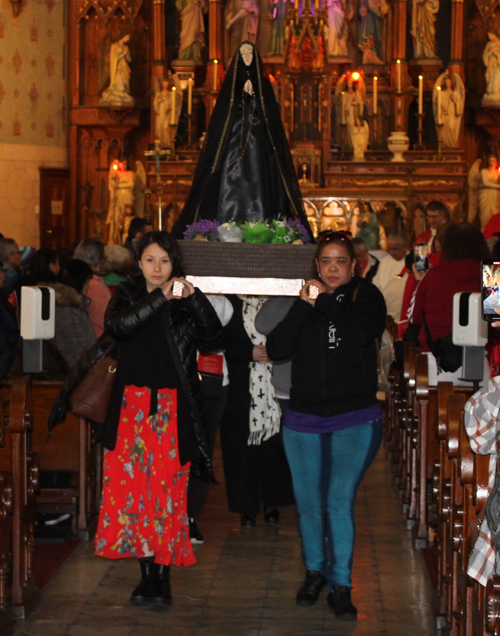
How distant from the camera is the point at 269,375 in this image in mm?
5973

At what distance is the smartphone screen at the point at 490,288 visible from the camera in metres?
3.18

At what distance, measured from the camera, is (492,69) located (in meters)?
15.8

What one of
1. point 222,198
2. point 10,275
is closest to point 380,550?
point 222,198

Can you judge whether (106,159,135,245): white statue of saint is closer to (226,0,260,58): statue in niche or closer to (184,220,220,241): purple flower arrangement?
(226,0,260,58): statue in niche

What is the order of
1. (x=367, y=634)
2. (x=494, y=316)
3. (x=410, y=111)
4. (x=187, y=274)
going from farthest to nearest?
(x=410, y=111), (x=187, y=274), (x=367, y=634), (x=494, y=316)

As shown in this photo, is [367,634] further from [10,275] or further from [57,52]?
[57,52]

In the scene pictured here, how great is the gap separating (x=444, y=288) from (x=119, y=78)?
1146cm

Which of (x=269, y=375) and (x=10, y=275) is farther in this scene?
(x=10, y=275)

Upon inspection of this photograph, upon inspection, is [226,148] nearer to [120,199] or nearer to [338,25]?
[120,199]

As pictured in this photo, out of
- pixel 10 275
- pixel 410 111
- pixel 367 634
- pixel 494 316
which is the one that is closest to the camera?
pixel 494 316

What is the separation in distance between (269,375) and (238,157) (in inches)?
51.0

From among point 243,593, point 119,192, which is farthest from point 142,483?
point 119,192

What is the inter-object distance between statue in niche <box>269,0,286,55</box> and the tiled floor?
1181cm

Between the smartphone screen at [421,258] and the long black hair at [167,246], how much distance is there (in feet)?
8.77
